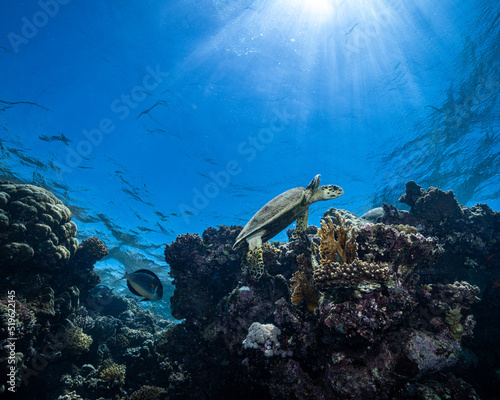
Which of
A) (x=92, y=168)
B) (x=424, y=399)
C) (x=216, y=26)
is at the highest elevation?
(x=216, y=26)

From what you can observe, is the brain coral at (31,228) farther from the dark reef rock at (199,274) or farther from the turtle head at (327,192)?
the turtle head at (327,192)

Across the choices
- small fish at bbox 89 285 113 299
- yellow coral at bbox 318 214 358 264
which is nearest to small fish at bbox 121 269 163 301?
yellow coral at bbox 318 214 358 264

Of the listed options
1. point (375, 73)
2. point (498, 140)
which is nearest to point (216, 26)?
point (375, 73)

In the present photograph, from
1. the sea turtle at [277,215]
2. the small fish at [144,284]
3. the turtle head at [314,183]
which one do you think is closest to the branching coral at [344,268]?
the sea turtle at [277,215]

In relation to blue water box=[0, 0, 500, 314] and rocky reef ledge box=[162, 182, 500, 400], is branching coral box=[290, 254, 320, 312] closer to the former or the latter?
rocky reef ledge box=[162, 182, 500, 400]

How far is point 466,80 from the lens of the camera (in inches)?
565

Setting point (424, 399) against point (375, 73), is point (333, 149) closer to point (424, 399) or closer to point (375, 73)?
point (375, 73)

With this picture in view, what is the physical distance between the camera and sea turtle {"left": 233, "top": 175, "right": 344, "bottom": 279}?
4.85 meters

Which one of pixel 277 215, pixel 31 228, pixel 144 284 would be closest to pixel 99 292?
pixel 31 228

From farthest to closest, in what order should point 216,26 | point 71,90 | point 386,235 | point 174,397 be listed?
point 71,90 < point 216,26 < point 174,397 < point 386,235

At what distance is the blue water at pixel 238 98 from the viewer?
12.0m

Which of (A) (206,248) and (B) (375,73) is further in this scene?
(B) (375,73)

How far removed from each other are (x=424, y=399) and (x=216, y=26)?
677 inches

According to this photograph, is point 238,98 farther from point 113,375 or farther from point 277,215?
point 113,375
